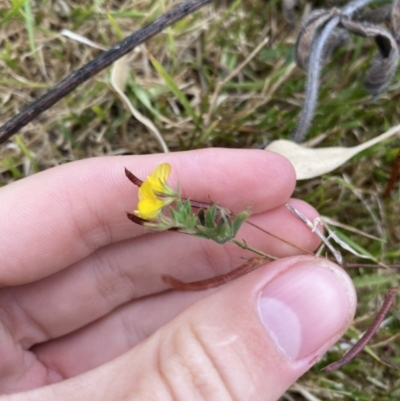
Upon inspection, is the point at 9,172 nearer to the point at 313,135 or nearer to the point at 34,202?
the point at 34,202

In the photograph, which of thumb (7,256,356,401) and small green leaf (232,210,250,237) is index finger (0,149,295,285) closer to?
thumb (7,256,356,401)

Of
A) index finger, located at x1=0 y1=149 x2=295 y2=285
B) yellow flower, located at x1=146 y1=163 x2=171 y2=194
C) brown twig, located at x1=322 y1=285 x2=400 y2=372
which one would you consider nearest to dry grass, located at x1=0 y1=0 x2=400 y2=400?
index finger, located at x1=0 y1=149 x2=295 y2=285

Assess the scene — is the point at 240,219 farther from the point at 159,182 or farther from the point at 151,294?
the point at 151,294

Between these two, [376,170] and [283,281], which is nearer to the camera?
[283,281]

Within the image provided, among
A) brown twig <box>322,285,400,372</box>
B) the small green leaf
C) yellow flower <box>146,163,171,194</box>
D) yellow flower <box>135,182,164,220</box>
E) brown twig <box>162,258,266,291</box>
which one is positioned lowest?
brown twig <box>322,285,400,372</box>

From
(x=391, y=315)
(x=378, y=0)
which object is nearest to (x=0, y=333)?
(x=391, y=315)
